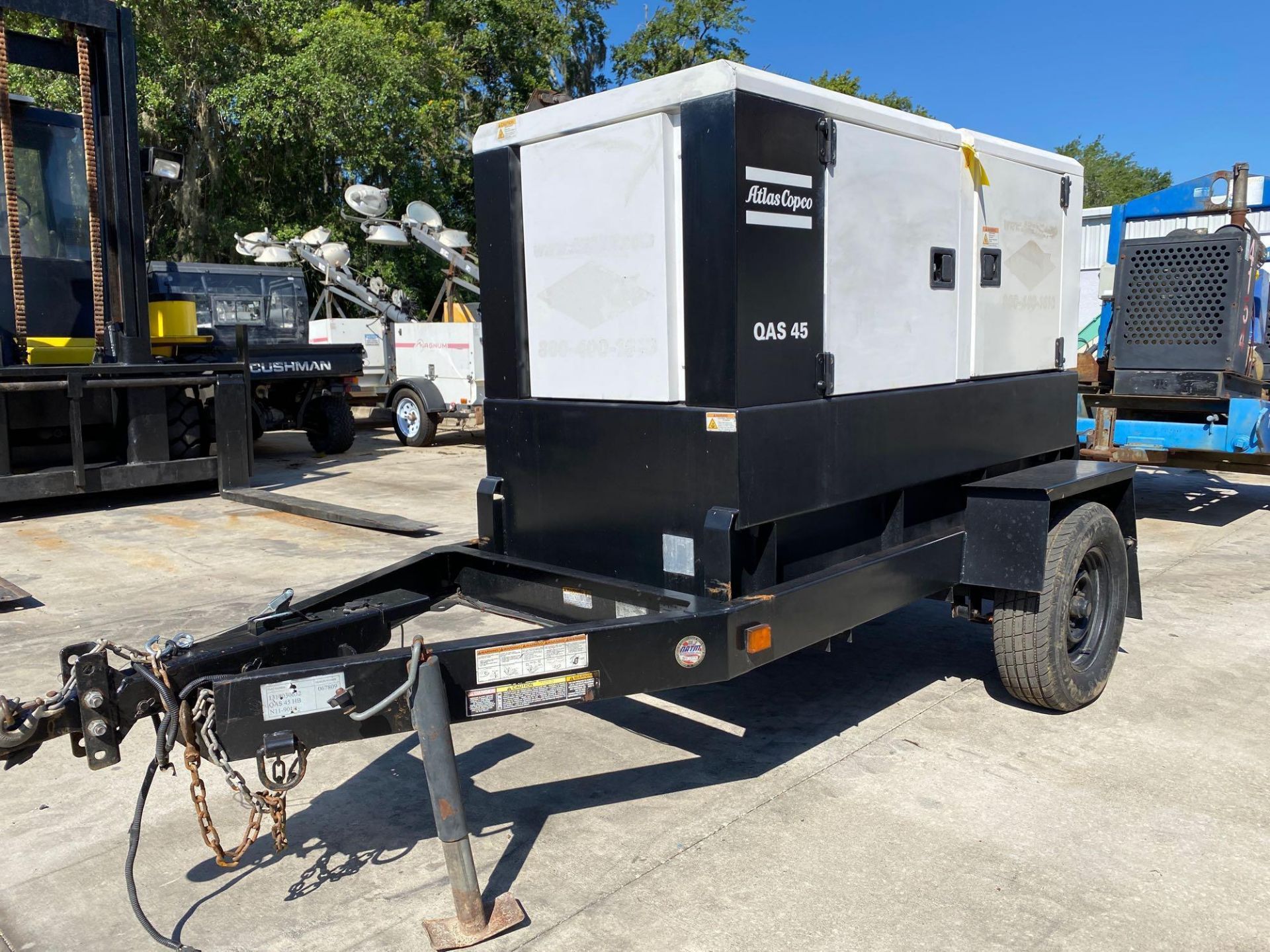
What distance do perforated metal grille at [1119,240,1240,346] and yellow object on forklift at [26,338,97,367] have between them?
9537 millimetres

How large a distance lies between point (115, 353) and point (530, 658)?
8182 mm

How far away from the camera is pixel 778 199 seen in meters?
3.36

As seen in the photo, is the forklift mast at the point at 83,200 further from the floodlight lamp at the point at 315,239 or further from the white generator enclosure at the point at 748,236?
the floodlight lamp at the point at 315,239

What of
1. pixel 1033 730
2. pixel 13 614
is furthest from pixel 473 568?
pixel 13 614

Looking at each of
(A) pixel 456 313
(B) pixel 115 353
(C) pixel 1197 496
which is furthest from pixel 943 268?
(A) pixel 456 313

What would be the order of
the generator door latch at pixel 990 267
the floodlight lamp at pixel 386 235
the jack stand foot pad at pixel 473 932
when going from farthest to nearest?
the floodlight lamp at pixel 386 235
the generator door latch at pixel 990 267
the jack stand foot pad at pixel 473 932

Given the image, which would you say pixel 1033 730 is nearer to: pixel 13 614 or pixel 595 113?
pixel 595 113

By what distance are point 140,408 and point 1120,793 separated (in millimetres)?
8754

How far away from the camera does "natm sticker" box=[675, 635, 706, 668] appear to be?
3191 millimetres

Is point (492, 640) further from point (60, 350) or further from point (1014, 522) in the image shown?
point (60, 350)

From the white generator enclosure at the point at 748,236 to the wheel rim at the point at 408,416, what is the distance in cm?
1153

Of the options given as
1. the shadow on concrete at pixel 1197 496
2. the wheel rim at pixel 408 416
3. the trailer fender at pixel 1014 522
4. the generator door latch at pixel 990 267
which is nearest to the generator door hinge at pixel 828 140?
the generator door latch at pixel 990 267

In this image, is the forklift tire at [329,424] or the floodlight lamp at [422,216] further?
the floodlight lamp at [422,216]

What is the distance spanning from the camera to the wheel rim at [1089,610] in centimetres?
467
